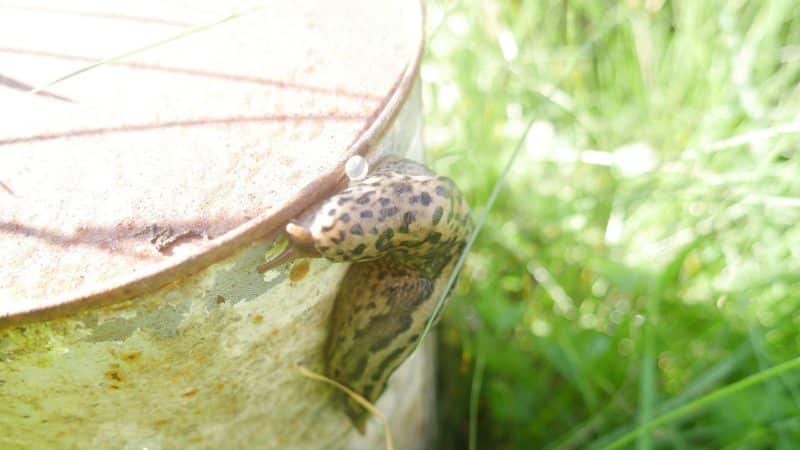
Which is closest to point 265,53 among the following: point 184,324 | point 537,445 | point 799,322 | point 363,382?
point 184,324

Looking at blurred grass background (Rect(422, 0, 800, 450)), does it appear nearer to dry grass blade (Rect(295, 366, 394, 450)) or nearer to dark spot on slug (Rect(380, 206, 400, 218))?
dry grass blade (Rect(295, 366, 394, 450))

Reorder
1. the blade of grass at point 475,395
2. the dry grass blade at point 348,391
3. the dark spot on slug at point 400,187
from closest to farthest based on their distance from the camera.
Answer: the dark spot on slug at point 400,187
the dry grass blade at point 348,391
the blade of grass at point 475,395

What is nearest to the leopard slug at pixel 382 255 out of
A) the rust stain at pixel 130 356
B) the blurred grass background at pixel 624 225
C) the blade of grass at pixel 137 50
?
the rust stain at pixel 130 356

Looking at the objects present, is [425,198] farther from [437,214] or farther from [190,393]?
[190,393]

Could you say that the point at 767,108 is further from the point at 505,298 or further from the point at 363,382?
the point at 363,382

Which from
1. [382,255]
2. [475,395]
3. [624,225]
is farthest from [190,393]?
[624,225]

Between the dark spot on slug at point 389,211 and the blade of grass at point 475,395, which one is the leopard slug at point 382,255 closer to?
the dark spot on slug at point 389,211

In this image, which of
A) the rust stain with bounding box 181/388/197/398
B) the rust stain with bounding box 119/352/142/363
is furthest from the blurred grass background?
the rust stain with bounding box 119/352/142/363
